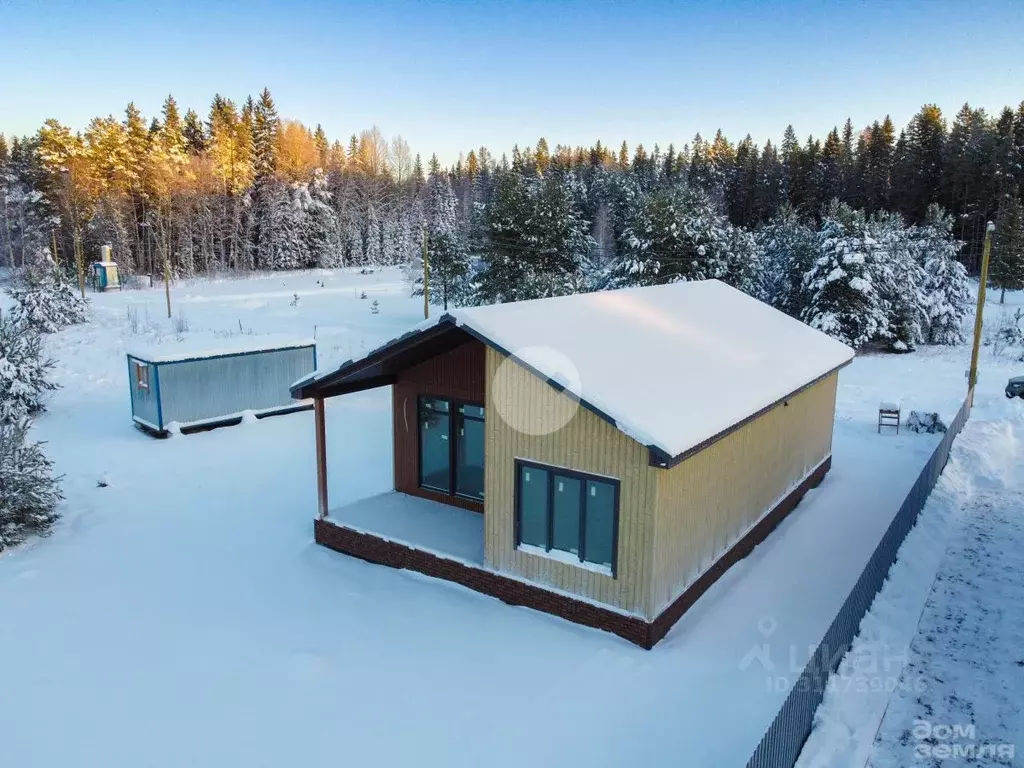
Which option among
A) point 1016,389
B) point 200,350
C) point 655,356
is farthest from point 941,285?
point 200,350

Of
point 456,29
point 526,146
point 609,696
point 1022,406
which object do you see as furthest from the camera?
point 526,146

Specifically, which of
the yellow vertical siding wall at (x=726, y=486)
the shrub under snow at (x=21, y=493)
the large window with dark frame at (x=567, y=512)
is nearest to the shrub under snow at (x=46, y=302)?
the shrub under snow at (x=21, y=493)

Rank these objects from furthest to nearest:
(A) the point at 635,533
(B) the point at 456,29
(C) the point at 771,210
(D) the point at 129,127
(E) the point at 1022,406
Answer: (C) the point at 771,210 < (D) the point at 129,127 < (B) the point at 456,29 < (E) the point at 1022,406 < (A) the point at 635,533

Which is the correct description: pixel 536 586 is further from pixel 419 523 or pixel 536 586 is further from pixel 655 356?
pixel 655 356

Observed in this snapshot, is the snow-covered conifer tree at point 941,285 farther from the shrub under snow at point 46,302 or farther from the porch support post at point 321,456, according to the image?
the shrub under snow at point 46,302

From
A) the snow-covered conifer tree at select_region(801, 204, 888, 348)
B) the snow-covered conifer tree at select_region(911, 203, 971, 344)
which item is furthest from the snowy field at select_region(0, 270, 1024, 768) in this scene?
the snow-covered conifer tree at select_region(911, 203, 971, 344)

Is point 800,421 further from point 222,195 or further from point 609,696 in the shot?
point 222,195

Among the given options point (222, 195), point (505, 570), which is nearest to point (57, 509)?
point (505, 570)

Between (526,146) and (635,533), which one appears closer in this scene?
(635,533)
